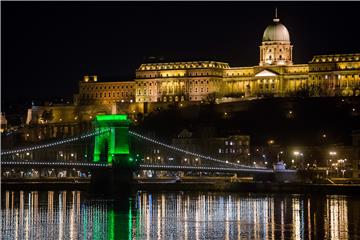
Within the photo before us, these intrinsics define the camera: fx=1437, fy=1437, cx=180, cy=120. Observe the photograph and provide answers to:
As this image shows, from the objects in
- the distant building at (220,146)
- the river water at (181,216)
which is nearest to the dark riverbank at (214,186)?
the river water at (181,216)

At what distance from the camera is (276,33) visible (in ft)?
401

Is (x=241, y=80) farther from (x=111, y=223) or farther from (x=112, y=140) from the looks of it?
(x=111, y=223)

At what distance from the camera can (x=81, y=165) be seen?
62.3 m

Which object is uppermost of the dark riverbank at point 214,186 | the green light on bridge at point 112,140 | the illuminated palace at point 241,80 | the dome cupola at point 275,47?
the dome cupola at point 275,47

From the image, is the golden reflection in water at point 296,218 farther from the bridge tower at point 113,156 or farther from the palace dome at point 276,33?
the palace dome at point 276,33

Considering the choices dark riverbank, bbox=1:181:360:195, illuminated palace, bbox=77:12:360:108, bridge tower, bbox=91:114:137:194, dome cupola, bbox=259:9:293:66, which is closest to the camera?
bridge tower, bbox=91:114:137:194

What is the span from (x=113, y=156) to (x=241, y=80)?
5571cm

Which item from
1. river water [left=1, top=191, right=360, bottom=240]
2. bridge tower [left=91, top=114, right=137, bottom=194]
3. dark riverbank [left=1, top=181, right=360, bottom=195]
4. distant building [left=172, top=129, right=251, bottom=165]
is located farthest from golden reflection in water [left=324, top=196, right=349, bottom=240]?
distant building [left=172, top=129, right=251, bottom=165]

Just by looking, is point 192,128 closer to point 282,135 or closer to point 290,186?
point 282,135

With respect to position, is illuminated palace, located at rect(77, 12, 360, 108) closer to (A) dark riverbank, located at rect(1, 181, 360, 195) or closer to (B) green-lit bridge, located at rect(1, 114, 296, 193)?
(A) dark riverbank, located at rect(1, 181, 360, 195)

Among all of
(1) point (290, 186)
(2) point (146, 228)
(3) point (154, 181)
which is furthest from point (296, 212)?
(3) point (154, 181)

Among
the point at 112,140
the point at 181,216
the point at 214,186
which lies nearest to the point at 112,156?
the point at 112,140

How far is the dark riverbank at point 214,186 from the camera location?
67938mm

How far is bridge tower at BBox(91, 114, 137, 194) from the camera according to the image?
64250mm
